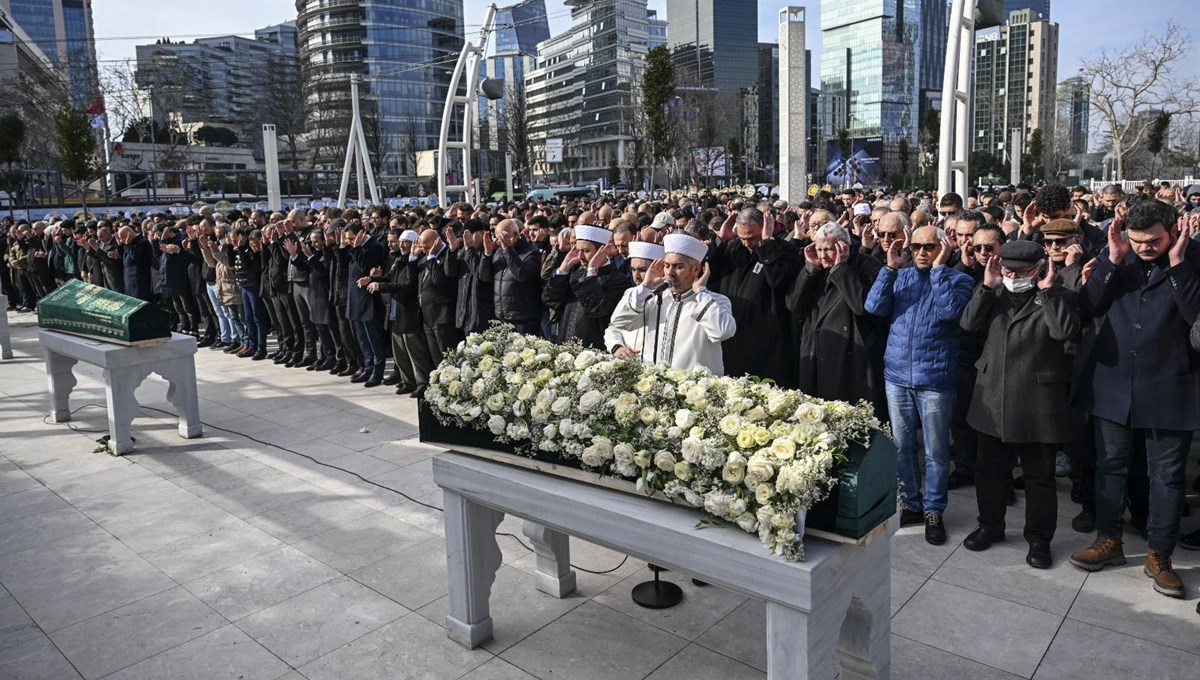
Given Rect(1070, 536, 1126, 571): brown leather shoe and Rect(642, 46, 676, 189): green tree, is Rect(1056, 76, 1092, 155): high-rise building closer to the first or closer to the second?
Rect(642, 46, 676, 189): green tree

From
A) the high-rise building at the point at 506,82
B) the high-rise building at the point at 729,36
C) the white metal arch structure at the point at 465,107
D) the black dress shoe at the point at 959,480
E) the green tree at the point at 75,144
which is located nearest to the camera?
the black dress shoe at the point at 959,480

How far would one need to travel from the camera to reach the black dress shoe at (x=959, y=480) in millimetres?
6191

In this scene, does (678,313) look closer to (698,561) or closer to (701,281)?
(701,281)

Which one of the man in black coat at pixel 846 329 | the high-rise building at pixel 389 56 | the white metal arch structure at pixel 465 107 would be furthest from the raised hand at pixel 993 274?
the high-rise building at pixel 389 56

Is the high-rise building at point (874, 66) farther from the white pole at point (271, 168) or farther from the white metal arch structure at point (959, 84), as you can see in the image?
the white metal arch structure at point (959, 84)

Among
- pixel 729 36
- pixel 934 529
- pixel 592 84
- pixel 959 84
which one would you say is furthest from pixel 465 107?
pixel 729 36

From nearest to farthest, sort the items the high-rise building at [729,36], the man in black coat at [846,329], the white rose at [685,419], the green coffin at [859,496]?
the green coffin at [859,496]
the white rose at [685,419]
the man in black coat at [846,329]
the high-rise building at [729,36]

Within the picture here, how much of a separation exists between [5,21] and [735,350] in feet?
273

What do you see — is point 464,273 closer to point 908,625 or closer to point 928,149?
point 908,625

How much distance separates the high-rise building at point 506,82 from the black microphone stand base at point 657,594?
6617 centimetres

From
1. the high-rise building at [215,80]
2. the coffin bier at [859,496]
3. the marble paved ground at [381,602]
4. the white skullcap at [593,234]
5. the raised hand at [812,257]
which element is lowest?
the marble paved ground at [381,602]

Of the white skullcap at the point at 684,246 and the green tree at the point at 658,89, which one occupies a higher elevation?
the green tree at the point at 658,89

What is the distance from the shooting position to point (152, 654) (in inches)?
163

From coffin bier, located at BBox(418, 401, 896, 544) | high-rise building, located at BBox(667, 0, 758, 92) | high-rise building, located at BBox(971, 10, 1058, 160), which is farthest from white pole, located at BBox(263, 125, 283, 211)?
high-rise building, located at BBox(667, 0, 758, 92)
